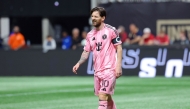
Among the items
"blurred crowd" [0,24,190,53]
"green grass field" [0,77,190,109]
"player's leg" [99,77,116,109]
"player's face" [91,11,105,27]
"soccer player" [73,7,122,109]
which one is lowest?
"green grass field" [0,77,190,109]

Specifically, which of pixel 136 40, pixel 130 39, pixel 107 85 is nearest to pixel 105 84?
pixel 107 85

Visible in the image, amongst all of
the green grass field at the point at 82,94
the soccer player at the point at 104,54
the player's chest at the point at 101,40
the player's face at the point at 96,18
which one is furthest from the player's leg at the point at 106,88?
the green grass field at the point at 82,94

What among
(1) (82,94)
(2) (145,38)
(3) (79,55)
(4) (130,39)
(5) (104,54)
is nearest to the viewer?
(5) (104,54)

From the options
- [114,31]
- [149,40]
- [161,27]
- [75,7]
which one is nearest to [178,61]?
[149,40]

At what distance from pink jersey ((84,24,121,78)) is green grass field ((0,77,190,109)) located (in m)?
2.89

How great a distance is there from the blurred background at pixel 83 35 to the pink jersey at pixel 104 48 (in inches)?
556

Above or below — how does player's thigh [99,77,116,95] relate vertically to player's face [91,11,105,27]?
below

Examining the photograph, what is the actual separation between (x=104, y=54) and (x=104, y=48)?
0.10 meters

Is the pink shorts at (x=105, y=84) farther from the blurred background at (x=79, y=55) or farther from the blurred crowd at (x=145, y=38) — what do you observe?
the blurred crowd at (x=145, y=38)

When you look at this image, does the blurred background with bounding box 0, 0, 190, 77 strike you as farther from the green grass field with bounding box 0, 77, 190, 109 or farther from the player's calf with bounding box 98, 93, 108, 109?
the player's calf with bounding box 98, 93, 108, 109

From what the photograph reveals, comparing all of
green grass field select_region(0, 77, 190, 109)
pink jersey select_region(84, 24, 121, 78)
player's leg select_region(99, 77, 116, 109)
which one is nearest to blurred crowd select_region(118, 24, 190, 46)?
green grass field select_region(0, 77, 190, 109)

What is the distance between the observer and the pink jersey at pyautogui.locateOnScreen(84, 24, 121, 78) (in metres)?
11.1

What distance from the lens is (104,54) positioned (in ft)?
36.6

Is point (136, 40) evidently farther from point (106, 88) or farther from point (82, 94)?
point (106, 88)
